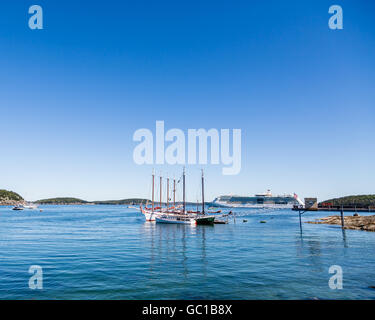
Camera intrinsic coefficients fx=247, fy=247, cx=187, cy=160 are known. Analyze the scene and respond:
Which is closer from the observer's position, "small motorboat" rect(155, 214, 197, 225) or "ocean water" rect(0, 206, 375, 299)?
"ocean water" rect(0, 206, 375, 299)

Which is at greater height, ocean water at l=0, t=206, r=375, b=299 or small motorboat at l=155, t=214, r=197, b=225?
ocean water at l=0, t=206, r=375, b=299

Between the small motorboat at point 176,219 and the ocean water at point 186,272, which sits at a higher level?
the ocean water at point 186,272

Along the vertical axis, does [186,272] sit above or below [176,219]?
above

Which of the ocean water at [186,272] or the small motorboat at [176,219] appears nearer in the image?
the ocean water at [186,272]

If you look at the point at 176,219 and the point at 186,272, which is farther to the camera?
the point at 176,219
